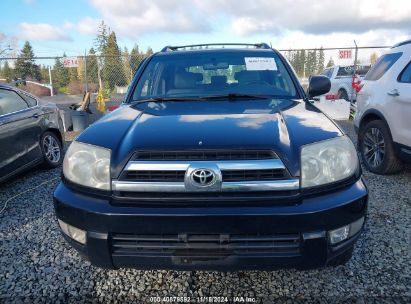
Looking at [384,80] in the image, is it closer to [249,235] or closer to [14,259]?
[249,235]

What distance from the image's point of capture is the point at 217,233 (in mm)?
1863

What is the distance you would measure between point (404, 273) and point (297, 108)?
1419 millimetres

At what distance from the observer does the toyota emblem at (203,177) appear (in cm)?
187

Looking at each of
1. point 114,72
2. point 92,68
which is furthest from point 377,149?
point 92,68

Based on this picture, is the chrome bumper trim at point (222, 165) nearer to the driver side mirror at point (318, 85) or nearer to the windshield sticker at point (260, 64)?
the windshield sticker at point (260, 64)

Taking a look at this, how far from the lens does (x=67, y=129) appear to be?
9.45m

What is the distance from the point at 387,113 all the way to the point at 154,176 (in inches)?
147

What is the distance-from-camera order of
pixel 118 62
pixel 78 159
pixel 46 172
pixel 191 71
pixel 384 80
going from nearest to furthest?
pixel 78 159 < pixel 191 71 < pixel 384 80 < pixel 46 172 < pixel 118 62

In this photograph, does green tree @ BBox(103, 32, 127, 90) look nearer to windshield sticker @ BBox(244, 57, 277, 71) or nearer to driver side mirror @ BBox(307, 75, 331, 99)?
→ windshield sticker @ BBox(244, 57, 277, 71)

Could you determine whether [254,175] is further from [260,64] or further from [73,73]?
[73,73]

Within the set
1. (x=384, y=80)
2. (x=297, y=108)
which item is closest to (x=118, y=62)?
(x=384, y=80)

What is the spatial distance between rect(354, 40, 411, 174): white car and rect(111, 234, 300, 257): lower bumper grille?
301cm

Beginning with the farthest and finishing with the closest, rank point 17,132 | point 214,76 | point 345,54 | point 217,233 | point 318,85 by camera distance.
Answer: point 345,54 < point 17,132 < point 318,85 < point 214,76 < point 217,233

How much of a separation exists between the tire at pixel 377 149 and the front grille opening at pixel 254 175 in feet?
10.6
